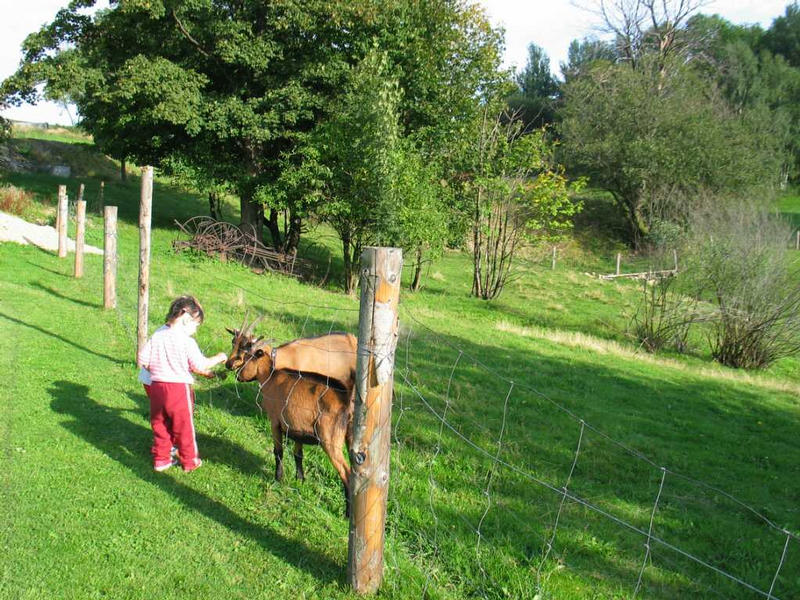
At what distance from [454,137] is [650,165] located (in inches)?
753

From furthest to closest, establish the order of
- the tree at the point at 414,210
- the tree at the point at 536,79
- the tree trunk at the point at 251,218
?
the tree at the point at 536,79 → the tree trunk at the point at 251,218 → the tree at the point at 414,210

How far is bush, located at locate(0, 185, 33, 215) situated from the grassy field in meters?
13.4

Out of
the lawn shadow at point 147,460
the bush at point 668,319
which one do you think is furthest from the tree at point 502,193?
the lawn shadow at point 147,460

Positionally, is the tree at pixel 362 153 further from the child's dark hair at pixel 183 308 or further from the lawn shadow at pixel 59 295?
the child's dark hair at pixel 183 308

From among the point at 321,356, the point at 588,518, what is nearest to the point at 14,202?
the point at 321,356

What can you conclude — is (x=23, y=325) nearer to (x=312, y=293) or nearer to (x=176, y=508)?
(x=176, y=508)

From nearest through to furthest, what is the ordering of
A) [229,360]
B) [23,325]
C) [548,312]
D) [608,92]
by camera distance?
1. [229,360]
2. [23,325]
3. [548,312]
4. [608,92]

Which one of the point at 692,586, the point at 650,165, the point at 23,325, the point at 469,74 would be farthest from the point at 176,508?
the point at 650,165

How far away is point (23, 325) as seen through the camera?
1037 cm

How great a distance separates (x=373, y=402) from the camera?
153 inches

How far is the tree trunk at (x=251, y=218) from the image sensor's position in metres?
26.3

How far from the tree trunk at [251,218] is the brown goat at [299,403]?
20.8m

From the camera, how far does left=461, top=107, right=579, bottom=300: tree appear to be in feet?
85.7

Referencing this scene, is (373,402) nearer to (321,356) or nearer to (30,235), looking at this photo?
(321,356)
